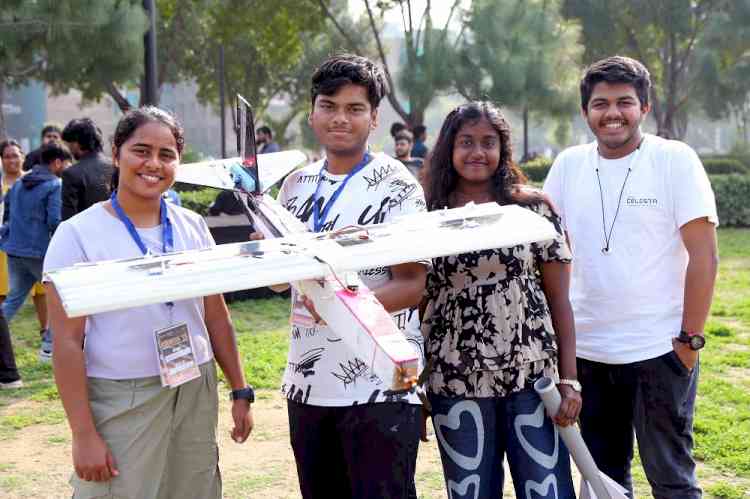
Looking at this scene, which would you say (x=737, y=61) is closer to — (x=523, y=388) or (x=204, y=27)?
(x=204, y=27)

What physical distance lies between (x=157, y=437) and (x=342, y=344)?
63 centimetres

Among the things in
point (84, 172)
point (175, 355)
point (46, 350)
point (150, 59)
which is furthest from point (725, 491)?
point (150, 59)

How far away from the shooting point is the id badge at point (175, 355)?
2.59 meters

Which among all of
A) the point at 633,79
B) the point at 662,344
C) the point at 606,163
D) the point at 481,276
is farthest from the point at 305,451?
the point at 633,79

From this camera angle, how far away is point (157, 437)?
2.65 metres

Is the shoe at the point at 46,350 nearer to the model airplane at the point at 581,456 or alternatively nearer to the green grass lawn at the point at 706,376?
the green grass lawn at the point at 706,376

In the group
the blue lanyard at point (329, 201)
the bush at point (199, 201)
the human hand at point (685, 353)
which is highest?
the bush at point (199, 201)

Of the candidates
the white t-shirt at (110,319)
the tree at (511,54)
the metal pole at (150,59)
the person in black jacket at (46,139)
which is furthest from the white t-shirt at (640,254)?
the tree at (511,54)

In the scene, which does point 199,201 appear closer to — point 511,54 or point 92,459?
point 92,459

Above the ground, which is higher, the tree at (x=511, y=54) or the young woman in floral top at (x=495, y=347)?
the tree at (x=511, y=54)

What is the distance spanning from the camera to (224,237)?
10477 millimetres

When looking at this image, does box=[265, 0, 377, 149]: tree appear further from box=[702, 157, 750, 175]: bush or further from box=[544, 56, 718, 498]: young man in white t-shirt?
box=[544, 56, 718, 498]: young man in white t-shirt

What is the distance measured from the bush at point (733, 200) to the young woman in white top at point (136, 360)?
1652 cm

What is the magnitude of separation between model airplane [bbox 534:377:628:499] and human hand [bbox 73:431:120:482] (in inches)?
54.8
